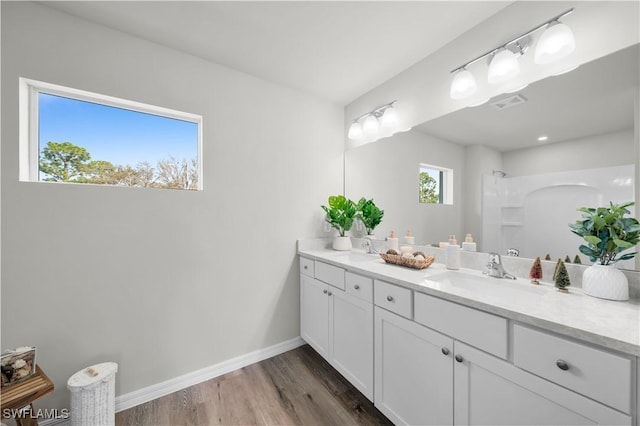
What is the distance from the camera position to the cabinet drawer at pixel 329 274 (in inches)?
68.7

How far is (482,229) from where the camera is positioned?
61.9 inches

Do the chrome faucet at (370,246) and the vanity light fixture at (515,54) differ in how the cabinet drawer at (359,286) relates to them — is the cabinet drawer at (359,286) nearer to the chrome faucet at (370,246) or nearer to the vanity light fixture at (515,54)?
the chrome faucet at (370,246)

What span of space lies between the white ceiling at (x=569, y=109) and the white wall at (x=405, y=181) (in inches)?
9.4

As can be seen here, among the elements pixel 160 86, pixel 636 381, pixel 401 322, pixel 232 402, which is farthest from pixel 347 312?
pixel 160 86

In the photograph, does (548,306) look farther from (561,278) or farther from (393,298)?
(393,298)

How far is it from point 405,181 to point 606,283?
128cm

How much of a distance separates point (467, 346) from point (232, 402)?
1497mm

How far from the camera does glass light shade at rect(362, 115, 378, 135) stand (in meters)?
2.22

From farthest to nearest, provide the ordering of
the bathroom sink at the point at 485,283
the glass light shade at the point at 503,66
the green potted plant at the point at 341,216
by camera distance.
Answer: the green potted plant at the point at 341,216, the glass light shade at the point at 503,66, the bathroom sink at the point at 485,283

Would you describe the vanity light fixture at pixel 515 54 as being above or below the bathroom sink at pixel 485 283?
above

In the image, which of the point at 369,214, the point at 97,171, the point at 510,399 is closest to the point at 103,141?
the point at 97,171

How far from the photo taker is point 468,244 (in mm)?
1608

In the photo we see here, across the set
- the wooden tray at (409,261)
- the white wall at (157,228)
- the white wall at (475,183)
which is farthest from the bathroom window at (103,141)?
the white wall at (475,183)

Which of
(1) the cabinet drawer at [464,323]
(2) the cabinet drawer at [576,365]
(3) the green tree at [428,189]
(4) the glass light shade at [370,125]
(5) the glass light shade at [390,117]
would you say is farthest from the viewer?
(4) the glass light shade at [370,125]
